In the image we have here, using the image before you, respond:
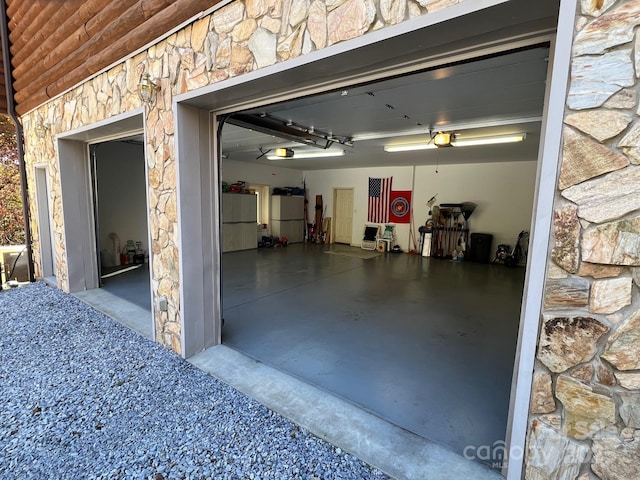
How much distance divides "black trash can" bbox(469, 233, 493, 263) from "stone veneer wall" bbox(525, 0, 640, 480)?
764 cm

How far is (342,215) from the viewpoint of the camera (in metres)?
11.1

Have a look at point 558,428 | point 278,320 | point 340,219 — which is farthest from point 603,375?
point 340,219

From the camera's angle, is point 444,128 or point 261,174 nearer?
point 444,128

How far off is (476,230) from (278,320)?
272 inches

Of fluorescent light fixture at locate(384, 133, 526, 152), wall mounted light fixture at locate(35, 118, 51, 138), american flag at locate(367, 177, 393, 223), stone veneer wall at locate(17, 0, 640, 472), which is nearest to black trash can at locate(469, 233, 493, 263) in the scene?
american flag at locate(367, 177, 393, 223)

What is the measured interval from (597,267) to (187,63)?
9.83 ft

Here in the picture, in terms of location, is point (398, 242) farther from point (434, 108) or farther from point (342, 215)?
point (434, 108)

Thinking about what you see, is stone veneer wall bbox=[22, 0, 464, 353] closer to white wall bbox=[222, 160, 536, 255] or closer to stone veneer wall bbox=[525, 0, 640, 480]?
stone veneer wall bbox=[525, 0, 640, 480]

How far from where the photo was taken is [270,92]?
94.2 inches

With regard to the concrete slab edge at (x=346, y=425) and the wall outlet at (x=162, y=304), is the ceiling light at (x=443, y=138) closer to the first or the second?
the concrete slab edge at (x=346, y=425)

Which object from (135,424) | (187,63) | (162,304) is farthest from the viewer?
(162,304)

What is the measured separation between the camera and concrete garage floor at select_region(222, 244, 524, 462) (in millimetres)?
2338

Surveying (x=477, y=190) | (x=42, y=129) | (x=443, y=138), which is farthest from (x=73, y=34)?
(x=477, y=190)

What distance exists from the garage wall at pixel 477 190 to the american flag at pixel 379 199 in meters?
0.20
